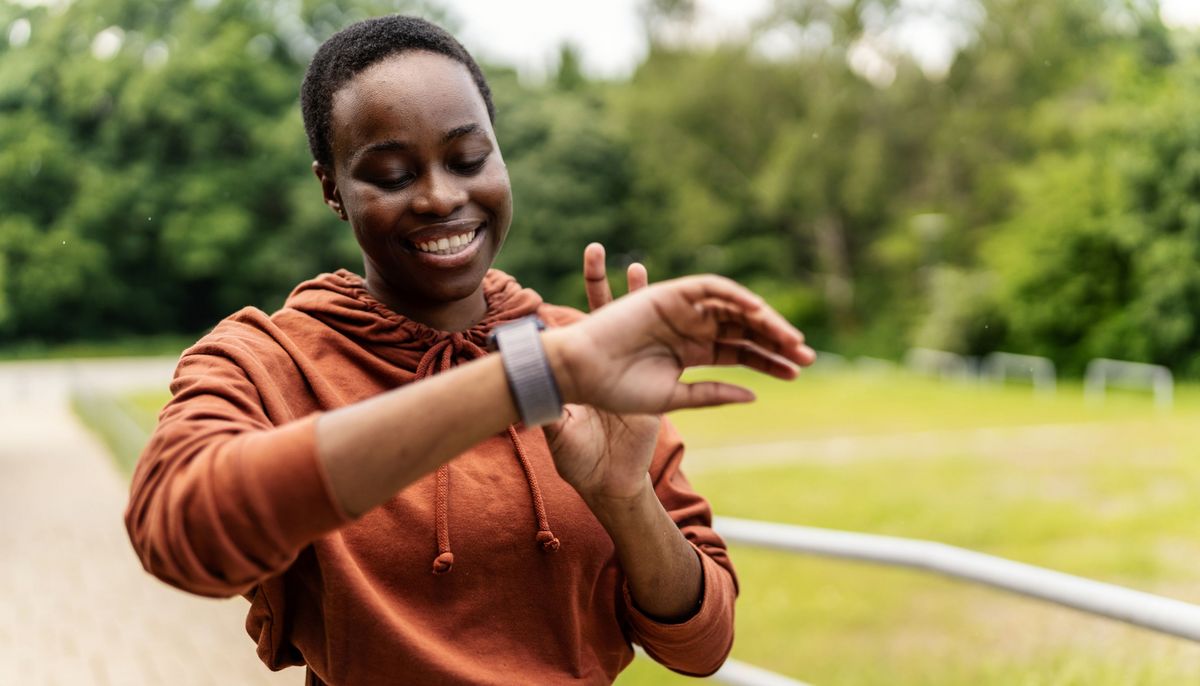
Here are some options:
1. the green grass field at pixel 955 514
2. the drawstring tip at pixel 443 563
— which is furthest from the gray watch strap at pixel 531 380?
the green grass field at pixel 955 514

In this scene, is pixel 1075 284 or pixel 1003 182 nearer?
pixel 1075 284

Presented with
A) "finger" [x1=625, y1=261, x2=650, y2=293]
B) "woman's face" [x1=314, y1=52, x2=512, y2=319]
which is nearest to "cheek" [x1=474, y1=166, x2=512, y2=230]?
"woman's face" [x1=314, y1=52, x2=512, y2=319]

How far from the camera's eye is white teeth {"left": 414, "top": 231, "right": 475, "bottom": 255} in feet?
4.52

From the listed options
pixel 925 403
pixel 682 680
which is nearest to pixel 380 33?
pixel 682 680

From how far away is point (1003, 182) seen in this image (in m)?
30.5

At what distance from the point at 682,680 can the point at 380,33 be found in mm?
4307

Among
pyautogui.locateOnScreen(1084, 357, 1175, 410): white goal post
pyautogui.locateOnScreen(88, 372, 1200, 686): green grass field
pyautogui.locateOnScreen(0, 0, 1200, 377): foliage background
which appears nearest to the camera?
pyautogui.locateOnScreen(88, 372, 1200, 686): green grass field

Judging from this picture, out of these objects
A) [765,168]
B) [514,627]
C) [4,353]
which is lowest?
[4,353]

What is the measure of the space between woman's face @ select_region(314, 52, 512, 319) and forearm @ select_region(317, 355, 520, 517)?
1.28 feet

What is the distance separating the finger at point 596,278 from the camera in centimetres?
124

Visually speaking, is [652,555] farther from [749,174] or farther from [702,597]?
[749,174]

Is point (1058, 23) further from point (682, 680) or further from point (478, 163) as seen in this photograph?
point (478, 163)

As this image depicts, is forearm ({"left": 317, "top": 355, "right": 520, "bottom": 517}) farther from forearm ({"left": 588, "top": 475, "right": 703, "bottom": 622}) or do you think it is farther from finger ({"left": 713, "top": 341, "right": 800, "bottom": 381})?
forearm ({"left": 588, "top": 475, "right": 703, "bottom": 622})

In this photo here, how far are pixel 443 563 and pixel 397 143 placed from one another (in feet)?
1.52
